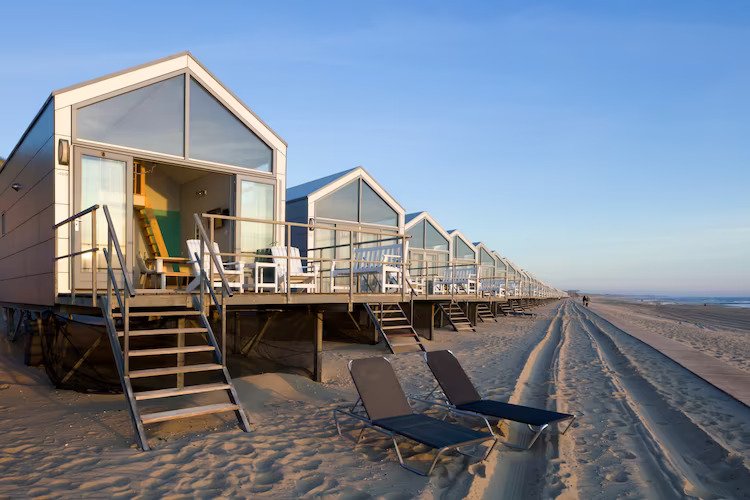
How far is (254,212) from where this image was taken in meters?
9.81

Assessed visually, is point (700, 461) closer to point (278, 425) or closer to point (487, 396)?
point (487, 396)

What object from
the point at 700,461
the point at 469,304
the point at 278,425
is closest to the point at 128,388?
the point at 278,425

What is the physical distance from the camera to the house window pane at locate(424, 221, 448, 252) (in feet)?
70.7

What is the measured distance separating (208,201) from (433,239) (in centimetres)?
1287

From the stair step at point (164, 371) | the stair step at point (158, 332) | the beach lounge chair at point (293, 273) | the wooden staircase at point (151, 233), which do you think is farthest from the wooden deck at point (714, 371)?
the wooden staircase at point (151, 233)

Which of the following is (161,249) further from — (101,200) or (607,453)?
(607,453)

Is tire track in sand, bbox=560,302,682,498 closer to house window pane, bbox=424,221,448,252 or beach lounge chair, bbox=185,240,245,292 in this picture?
beach lounge chair, bbox=185,240,245,292

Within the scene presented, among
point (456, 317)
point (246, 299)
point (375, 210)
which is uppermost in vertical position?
point (375, 210)

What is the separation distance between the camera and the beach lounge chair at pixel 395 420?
4.56 metres

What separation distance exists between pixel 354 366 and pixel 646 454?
303cm

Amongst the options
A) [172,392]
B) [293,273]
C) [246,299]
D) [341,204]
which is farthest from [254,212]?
[341,204]

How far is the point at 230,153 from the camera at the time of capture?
958cm

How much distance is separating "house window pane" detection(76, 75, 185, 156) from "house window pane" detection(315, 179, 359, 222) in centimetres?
593

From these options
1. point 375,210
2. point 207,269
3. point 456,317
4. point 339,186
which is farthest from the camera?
point 456,317
